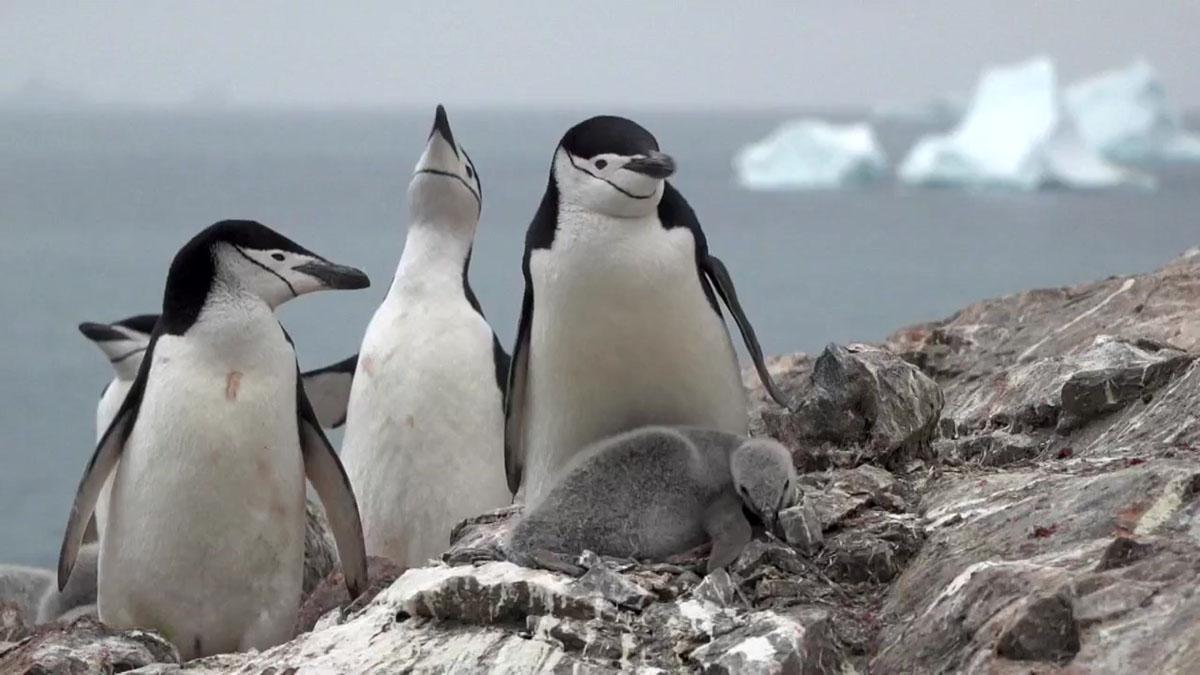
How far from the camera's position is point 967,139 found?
3878cm

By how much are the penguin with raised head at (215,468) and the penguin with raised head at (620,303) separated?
2.90ft

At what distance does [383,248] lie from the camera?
47.6 metres

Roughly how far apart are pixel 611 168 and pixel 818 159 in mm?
36847

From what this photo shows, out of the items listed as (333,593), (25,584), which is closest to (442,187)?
(333,593)

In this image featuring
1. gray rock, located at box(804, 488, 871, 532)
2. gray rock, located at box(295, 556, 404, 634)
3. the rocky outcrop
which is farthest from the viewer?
Result: gray rock, located at box(295, 556, 404, 634)

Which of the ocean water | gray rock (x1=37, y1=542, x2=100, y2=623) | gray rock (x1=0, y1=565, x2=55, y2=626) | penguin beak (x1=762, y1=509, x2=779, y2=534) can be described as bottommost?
the ocean water

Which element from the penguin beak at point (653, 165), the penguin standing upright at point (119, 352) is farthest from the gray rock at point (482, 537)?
the penguin standing upright at point (119, 352)

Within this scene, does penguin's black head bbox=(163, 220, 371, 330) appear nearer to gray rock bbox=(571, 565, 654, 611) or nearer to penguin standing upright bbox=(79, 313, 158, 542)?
gray rock bbox=(571, 565, 654, 611)

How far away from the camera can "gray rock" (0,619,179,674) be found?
3.92m

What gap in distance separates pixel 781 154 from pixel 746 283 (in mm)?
3431

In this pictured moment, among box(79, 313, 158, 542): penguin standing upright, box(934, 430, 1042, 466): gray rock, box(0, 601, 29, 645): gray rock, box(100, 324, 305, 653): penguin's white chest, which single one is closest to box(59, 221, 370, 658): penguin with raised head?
box(100, 324, 305, 653): penguin's white chest

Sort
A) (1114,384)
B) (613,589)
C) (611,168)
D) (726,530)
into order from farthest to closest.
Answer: (1114,384)
(611,168)
(726,530)
(613,589)

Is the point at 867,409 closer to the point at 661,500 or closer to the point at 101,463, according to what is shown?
the point at 661,500

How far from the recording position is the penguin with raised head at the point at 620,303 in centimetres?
452
